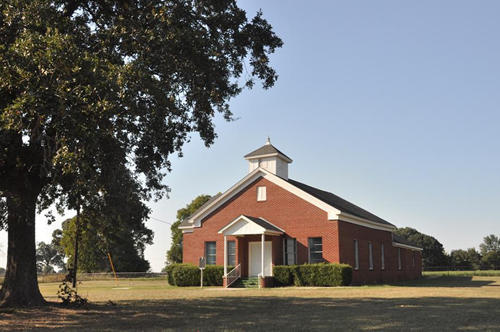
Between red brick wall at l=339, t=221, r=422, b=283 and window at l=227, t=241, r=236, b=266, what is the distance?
23.5 ft

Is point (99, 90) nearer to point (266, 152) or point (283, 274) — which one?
point (283, 274)

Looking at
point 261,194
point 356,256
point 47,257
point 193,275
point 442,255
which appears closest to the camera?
point 356,256

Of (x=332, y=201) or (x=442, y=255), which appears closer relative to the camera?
(x=332, y=201)

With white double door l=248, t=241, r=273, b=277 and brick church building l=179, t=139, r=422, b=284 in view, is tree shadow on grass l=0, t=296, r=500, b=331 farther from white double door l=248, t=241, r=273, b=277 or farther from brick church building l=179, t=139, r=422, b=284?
white double door l=248, t=241, r=273, b=277

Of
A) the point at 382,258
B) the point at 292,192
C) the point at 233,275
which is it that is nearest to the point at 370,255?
the point at 382,258

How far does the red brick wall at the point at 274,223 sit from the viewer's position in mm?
30578

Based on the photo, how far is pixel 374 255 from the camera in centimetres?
3619

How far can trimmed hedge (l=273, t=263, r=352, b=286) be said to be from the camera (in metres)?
28.5

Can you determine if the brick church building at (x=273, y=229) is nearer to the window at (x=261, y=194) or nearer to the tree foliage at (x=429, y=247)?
the window at (x=261, y=194)

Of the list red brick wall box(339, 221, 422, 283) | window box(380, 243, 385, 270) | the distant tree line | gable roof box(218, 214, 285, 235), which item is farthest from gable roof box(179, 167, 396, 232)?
the distant tree line

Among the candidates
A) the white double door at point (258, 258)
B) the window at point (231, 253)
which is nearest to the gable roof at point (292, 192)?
the window at point (231, 253)

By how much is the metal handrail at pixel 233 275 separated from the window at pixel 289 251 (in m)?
2.97

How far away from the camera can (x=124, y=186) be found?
14555 millimetres

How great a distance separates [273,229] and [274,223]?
1.25 meters
